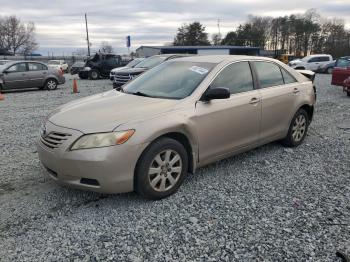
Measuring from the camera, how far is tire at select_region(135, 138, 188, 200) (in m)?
3.73

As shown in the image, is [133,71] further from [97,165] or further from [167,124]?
[97,165]

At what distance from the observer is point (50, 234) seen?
3338 mm

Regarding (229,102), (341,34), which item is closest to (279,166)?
(229,102)

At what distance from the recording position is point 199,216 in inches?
144

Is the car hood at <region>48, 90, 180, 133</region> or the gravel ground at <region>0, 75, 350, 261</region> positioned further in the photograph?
the car hood at <region>48, 90, 180, 133</region>

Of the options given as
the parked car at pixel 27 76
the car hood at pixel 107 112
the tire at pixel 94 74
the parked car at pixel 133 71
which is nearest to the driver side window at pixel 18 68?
the parked car at pixel 27 76

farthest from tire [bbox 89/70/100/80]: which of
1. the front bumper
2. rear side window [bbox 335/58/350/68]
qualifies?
the front bumper

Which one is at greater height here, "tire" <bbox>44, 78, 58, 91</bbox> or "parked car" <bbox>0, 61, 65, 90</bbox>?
"parked car" <bbox>0, 61, 65, 90</bbox>

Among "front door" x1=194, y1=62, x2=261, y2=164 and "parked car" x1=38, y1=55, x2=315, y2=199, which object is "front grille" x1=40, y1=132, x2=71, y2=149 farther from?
"front door" x1=194, y1=62, x2=261, y2=164

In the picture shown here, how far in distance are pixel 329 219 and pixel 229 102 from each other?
6.02 feet

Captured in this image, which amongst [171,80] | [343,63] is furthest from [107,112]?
[343,63]

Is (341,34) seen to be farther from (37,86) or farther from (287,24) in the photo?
(37,86)

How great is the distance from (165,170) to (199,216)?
642 millimetres

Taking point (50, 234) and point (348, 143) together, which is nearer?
point (50, 234)
